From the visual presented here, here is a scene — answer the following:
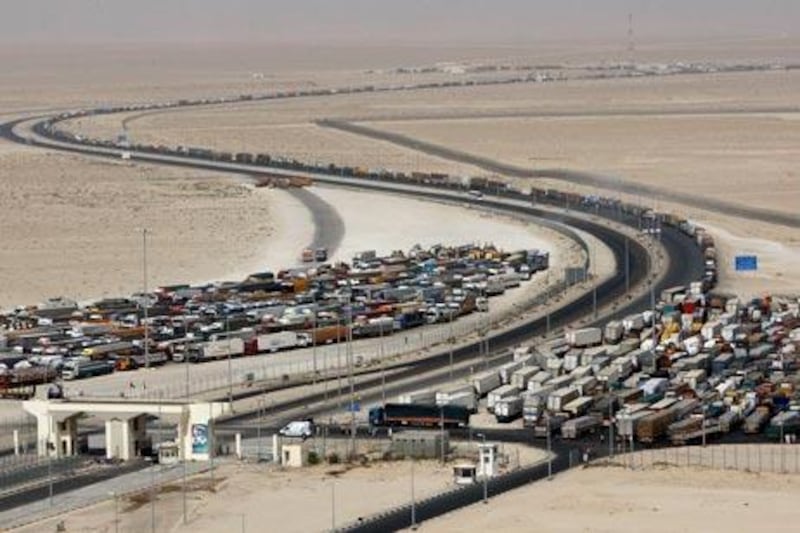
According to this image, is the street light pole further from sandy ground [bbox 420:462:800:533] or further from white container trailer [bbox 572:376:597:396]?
white container trailer [bbox 572:376:597:396]

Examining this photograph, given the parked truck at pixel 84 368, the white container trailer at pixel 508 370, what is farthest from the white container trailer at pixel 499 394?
the parked truck at pixel 84 368

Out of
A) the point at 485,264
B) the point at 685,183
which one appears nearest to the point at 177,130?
the point at 685,183

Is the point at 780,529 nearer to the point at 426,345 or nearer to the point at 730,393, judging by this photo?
the point at 730,393

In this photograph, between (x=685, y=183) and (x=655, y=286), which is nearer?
(x=655, y=286)

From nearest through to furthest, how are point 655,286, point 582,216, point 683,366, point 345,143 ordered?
point 683,366 → point 655,286 → point 582,216 → point 345,143

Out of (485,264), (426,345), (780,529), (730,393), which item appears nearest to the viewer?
(780,529)

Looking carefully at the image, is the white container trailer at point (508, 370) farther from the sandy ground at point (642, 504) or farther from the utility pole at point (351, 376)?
the sandy ground at point (642, 504)

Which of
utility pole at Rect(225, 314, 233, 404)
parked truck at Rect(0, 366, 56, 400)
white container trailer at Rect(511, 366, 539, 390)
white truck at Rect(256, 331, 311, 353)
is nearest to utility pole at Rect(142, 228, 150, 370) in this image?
utility pole at Rect(225, 314, 233, 404)

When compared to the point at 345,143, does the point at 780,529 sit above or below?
below
